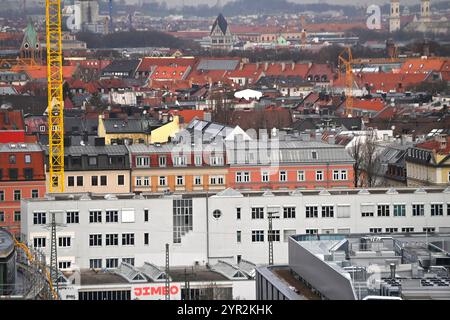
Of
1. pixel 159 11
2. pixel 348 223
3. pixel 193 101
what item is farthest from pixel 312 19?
pixel 348 223

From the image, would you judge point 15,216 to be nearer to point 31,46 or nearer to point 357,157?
point 357,157

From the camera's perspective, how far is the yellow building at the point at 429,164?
955 centimetres

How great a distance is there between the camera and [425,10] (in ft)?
54.8

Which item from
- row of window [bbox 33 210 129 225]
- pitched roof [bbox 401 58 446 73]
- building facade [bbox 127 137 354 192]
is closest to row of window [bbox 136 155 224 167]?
building facade [bbox 127 137 354 192]

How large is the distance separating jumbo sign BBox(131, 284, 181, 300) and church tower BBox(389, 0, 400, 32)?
14.4 metres

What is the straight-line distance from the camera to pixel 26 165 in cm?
884

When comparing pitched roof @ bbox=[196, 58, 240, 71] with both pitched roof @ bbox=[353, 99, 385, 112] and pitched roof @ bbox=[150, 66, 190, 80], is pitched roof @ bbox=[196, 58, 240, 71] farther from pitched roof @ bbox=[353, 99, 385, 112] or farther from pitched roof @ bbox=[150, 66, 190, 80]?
pitched roof @ bbox=[353, 99, 385, 112]

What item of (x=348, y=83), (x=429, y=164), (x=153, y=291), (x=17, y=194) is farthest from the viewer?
(x=348, y=83)

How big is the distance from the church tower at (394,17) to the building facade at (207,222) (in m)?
13.0

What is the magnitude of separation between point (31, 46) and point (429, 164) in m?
15.7

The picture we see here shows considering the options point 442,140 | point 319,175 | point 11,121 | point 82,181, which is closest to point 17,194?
point 82,181

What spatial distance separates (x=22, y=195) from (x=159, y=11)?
23876 mm

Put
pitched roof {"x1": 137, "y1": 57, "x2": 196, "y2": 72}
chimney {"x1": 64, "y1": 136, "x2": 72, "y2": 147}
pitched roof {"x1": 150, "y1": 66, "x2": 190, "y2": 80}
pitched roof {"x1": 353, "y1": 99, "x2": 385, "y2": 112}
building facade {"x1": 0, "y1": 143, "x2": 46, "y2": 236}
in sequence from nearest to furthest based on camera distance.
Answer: building facade {"x1": 0, "y1": 143, "x2": 46, "y2": 236} < chimney {"x1": 64, "y1": 136, "x2": 72, "y2": 147} < pitched roof {"x1": 353, "y1": 99, "x2": 385, "y2": 112} < pitched roof {"x1": 150, "y1": 66, "x2": 190, "y2": 80} < pitched roof {"x1": 137, "y1": 57, "x2": 196, "y2": 72}

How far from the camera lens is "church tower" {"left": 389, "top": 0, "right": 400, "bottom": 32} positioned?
20.4 metres
